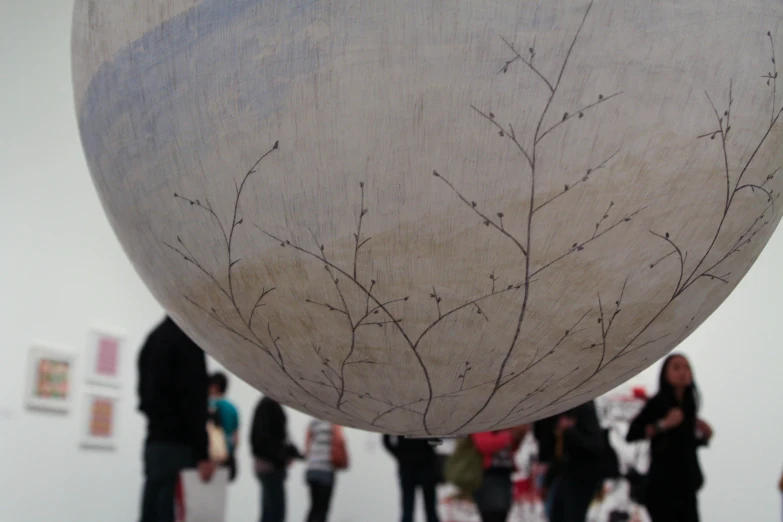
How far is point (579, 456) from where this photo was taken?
141 inches

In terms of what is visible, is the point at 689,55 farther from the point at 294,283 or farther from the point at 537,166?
the point at 294,283

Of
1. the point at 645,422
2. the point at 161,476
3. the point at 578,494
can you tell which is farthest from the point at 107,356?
the point at 645,422

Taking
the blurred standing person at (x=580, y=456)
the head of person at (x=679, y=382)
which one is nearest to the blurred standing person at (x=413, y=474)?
the blurred standing person at (x=580, y=456)

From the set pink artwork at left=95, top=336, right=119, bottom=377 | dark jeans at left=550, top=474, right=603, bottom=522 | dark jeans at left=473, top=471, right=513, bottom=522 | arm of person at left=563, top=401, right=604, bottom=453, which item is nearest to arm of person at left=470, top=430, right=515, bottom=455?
dark jeans at left=473, top=471, right=513, bottom=522

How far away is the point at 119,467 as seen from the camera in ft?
20.6

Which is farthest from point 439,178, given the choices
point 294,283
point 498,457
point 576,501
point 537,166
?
point 498,457

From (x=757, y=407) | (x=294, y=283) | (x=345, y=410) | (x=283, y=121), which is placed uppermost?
(x=757, y=407)

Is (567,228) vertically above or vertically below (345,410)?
above

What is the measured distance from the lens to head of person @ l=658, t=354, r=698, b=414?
10.9 feet

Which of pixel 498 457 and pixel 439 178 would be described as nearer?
pixel 439 178

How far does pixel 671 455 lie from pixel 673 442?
0.05m

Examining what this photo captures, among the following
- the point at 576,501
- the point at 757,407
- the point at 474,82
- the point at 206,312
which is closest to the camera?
the point at 474,82

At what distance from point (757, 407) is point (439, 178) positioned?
5.82 m

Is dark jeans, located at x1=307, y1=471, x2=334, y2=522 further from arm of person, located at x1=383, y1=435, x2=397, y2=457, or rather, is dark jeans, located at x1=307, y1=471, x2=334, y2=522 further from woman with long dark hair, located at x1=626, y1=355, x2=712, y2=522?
woman with long dark hair, located at x1=626, y1=355, x2=712, y2=522
